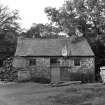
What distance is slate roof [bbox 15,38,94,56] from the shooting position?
31.4 m

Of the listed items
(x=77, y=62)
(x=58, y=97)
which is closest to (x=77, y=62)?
(x=77, y=62)

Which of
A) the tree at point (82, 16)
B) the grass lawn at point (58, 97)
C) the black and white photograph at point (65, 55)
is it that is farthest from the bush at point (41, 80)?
the tree at point (82, 16)

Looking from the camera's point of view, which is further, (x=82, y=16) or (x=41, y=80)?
(x=82, y=16)

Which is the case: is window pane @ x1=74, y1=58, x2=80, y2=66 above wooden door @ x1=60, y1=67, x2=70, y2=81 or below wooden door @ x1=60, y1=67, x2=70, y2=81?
above

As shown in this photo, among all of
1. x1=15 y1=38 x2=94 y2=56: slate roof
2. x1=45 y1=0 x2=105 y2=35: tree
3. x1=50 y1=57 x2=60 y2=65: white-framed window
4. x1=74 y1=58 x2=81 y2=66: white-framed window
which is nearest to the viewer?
x1=50 y1=57 x2=60 y2=65: white-framed window

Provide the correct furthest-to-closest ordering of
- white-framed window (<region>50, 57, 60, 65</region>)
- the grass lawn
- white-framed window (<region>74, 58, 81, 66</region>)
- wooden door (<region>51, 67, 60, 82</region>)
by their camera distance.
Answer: white-framed window (<region>74, 58, 81, 66</region>)
white-framed window (<region>50, 57, 60, 65</region>)
wooden door (<region>51, 67, 60, 82</region>)
the grass lawn

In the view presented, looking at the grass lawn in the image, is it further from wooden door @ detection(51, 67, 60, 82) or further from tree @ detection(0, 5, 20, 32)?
tree @ detection(0, 5, 20, 32)

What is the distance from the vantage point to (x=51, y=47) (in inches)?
1296

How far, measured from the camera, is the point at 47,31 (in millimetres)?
43906

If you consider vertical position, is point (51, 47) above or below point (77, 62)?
above

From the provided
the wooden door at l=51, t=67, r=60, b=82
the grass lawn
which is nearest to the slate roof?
the wooden door at l=51, t=67, r=60, b=82

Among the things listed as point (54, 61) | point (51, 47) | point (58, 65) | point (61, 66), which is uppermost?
point (51, 47)

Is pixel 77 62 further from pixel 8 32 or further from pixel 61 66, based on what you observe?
pixel 8 32

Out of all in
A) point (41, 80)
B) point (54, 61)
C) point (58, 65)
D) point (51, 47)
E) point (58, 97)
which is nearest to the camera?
point (58, 97)
